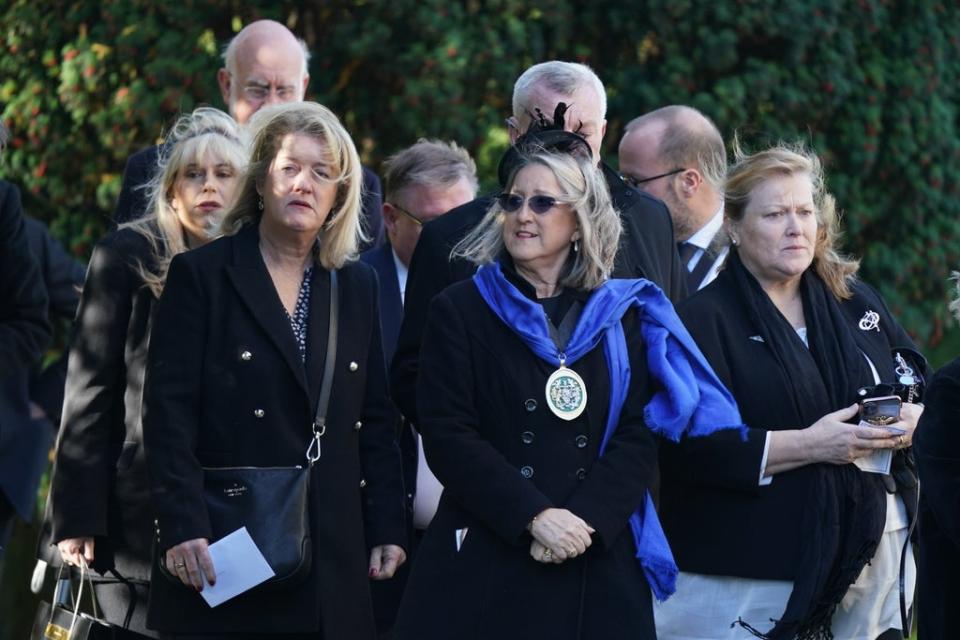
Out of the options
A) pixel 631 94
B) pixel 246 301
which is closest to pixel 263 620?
pixel 246 301

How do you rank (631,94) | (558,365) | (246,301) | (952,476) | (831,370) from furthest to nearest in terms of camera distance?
(631,94) < (831,370) < (246,301) < (558,365) < (952,476)

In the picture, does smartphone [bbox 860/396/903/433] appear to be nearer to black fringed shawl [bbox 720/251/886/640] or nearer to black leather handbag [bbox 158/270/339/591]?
black fringed shawl [bbox 720/251/886/640]

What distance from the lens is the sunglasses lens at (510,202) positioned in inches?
210

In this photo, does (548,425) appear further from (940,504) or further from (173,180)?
(173,180)

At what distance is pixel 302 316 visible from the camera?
5.62 metres

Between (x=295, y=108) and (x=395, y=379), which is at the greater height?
(x=295, y=108)

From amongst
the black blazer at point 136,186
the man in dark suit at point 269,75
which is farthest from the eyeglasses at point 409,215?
the black blazer at point 136,186

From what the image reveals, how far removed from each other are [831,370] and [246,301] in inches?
72.7

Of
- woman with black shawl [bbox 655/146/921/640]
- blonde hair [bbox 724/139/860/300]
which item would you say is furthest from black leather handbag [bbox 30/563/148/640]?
blonde hair [bbox 724/139/860/300]

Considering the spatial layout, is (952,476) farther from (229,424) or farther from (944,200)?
(944,200)

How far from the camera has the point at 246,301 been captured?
5.48 meters

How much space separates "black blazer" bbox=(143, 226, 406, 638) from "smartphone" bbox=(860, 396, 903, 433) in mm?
1532

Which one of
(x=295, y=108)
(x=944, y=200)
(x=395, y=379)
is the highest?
(x=944, y=200)

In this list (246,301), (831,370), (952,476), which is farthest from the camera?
(831,370)
